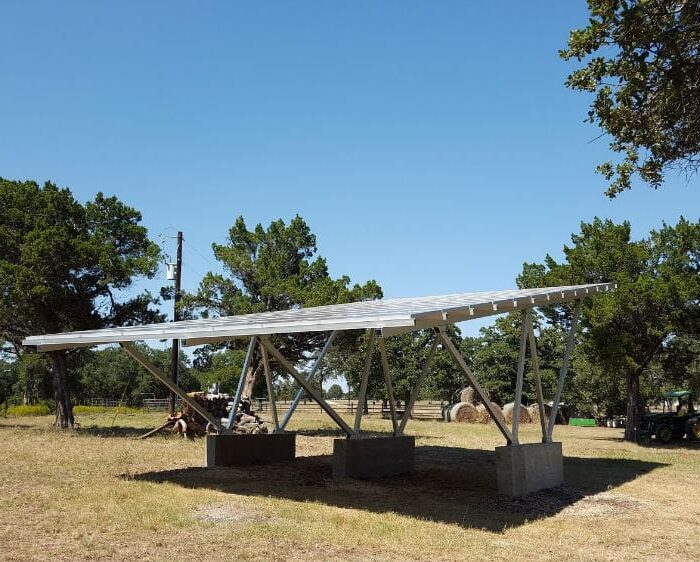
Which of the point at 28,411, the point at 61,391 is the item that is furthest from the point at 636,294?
the point at 28,411

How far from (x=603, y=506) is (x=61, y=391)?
20.1 metres

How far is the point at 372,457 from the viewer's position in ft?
43.0

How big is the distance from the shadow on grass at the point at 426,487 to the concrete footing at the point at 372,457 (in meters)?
0.28

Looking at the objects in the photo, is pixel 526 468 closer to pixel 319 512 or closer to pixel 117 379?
pixel 319 512

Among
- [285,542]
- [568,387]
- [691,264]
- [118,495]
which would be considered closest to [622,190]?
[285,542]

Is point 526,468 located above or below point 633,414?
above

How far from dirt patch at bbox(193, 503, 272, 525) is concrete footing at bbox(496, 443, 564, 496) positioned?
409cm

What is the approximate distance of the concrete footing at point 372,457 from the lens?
41.2 ft

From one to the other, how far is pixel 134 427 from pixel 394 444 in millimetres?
16269

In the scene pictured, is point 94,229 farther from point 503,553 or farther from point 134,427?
point 503,553

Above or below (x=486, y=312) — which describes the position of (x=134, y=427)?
below

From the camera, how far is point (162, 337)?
10.8 m

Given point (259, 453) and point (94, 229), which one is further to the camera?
point (94, 229)

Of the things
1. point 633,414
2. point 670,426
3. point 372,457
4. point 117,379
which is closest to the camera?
point 372,457
